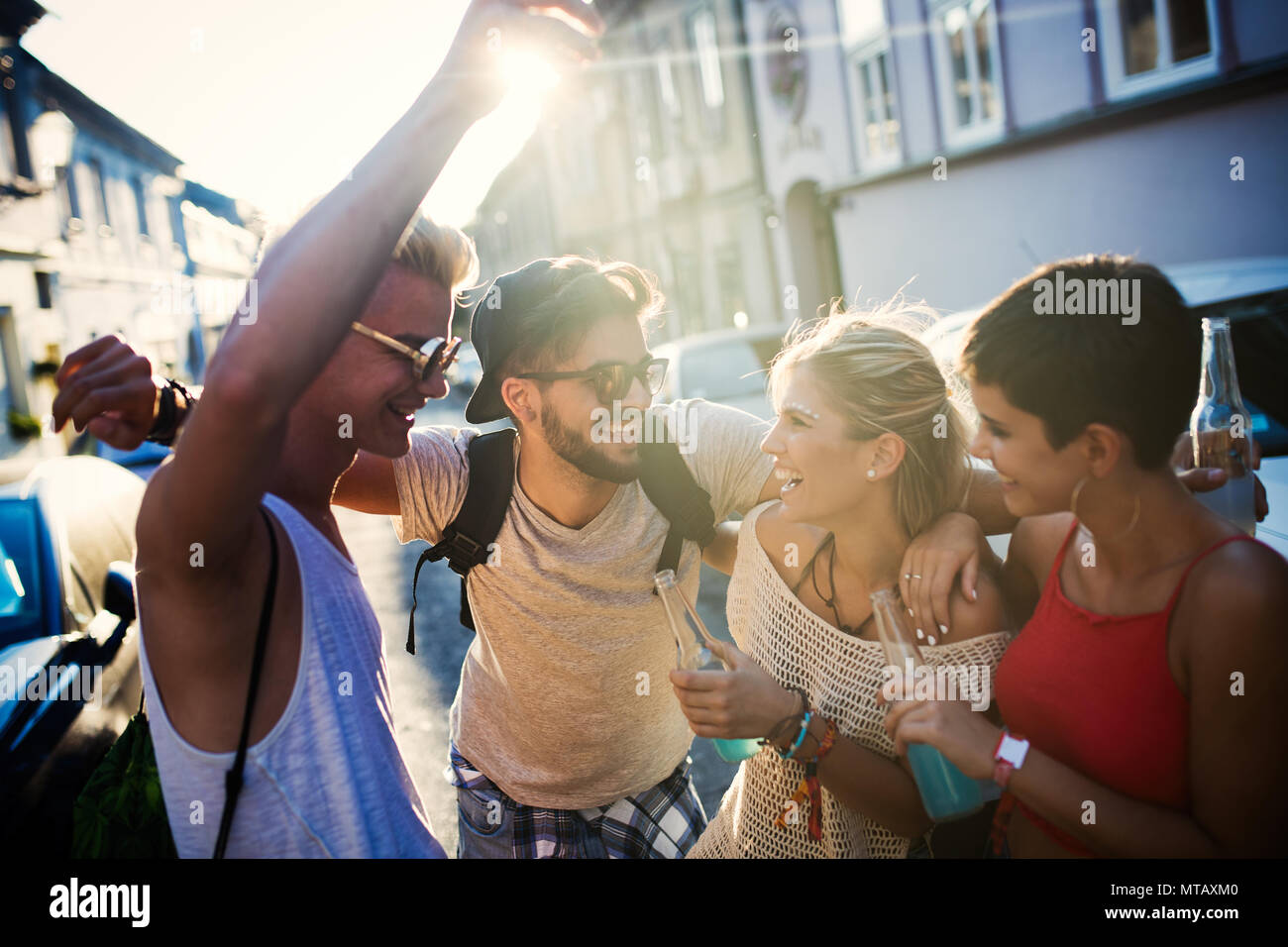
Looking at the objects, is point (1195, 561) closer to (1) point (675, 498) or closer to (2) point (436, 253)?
(1) point (675, 498)

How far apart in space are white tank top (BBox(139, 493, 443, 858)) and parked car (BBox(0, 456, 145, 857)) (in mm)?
1614

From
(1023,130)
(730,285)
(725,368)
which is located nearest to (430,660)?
(725,368)

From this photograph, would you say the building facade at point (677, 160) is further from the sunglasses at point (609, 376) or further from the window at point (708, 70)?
the sunglasses at point (609, 376)

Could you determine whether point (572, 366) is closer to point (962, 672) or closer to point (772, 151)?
point (962, 672)

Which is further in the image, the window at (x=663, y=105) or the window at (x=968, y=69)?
the window at (x=663, y=105)

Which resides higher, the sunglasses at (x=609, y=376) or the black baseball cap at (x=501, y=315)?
the black baseball cap at (x=501, y=315)

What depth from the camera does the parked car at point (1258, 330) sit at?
122 inches

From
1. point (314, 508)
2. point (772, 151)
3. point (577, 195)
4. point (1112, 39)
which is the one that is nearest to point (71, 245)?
point (577, 195)

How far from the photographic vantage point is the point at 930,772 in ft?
5.12

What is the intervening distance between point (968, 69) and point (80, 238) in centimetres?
1932

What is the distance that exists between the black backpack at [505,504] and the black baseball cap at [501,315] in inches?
7.7

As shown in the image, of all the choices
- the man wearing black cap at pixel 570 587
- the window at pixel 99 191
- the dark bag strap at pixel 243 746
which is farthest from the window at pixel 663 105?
the dark bag strap at pixel 243 746

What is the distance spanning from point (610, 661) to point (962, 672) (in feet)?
2.90

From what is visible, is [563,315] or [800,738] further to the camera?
[563,315]
